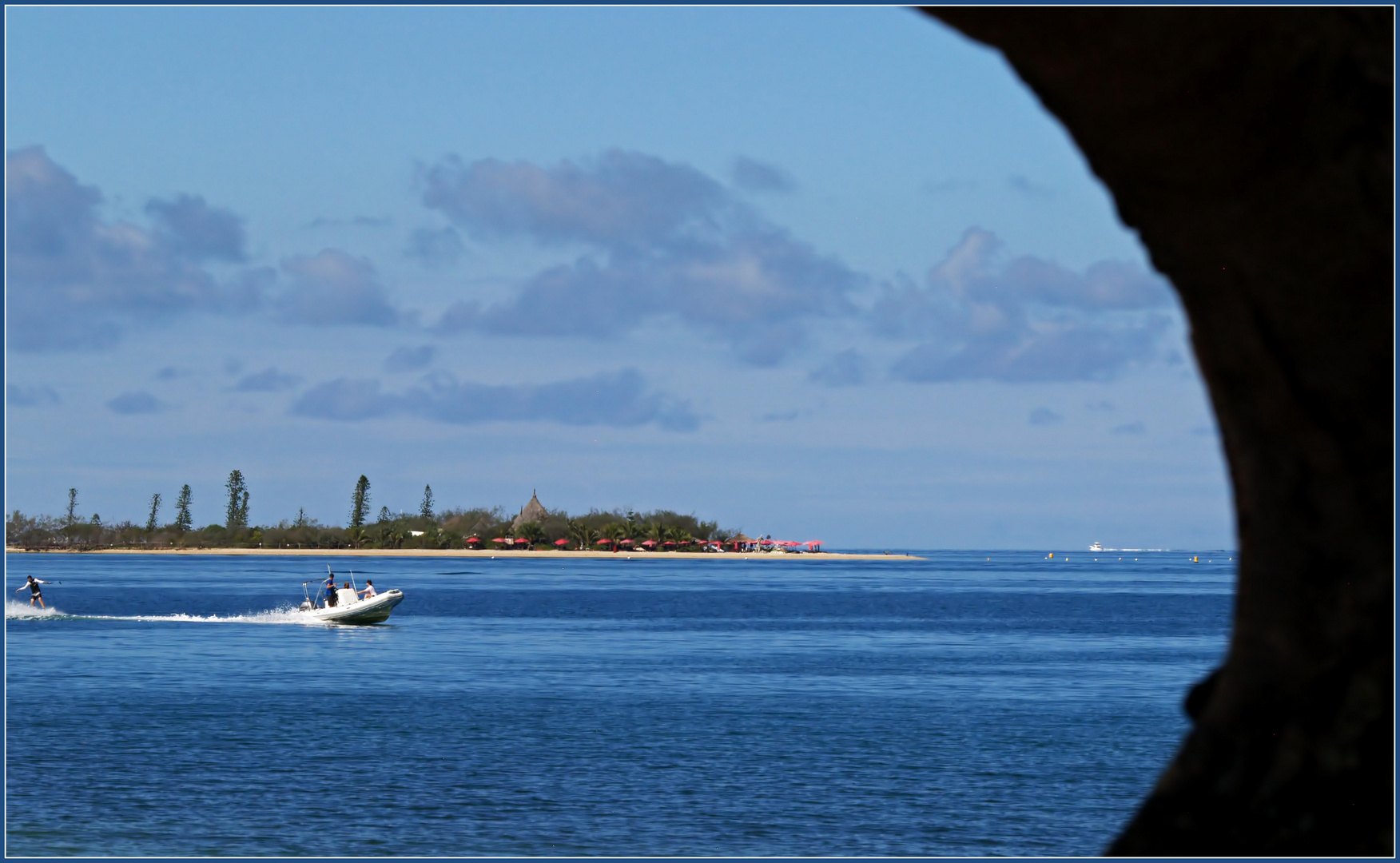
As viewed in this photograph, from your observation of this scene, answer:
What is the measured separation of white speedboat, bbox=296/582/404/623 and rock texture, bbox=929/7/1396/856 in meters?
60.0

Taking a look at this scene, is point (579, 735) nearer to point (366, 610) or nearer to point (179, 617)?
point (366, 610)

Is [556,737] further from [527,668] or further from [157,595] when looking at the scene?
[157,595]

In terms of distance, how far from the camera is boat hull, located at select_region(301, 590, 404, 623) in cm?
6253

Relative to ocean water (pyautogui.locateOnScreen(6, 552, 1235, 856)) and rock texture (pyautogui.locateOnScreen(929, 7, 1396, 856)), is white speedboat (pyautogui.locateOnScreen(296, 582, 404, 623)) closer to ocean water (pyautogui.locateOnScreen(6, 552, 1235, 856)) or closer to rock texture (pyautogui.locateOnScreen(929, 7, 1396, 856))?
ocean water (pyautogui.locateOnScreen(6, 552, 1235, 856))

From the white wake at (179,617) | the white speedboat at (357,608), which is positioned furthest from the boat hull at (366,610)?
the white wake at (179,617)

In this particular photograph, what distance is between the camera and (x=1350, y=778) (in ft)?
11.5

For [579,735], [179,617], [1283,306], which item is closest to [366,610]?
[179,617]

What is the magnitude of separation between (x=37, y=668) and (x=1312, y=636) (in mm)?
47922

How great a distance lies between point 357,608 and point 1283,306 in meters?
Answer: 63.3

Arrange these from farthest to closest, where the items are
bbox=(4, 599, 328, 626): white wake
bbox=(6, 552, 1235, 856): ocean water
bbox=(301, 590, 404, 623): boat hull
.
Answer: bbox=(4, 599, 328, 626): white wake
bbox=(301, 590, 404, 623): boat hull
bbox=(6, 552, 1235, 856): ocean water

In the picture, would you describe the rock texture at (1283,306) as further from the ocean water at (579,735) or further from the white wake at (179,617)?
the white wake at (179,617)

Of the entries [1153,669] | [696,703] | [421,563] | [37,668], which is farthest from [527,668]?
[421,563]

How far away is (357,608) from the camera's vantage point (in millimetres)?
63688

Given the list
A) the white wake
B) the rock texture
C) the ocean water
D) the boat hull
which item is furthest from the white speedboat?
the rock texture
